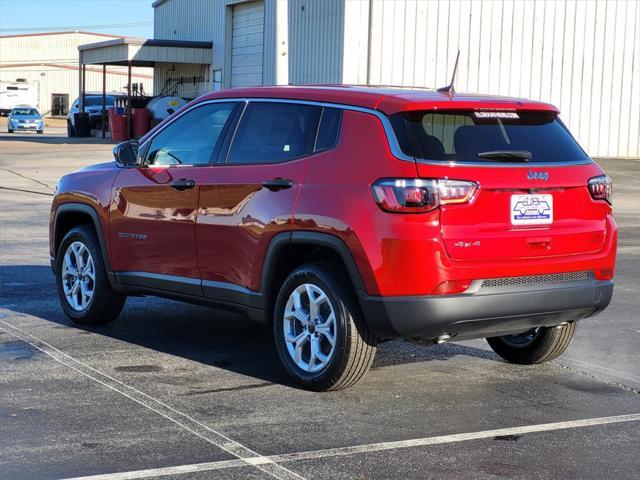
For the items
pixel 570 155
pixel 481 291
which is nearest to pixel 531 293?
pixel 481 291

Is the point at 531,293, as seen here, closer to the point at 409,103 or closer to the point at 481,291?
the point at 481,291

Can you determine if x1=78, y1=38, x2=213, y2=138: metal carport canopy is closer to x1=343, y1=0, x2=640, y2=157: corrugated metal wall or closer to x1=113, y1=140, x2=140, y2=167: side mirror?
x1=343, y1=0, x2=640, y2=157: corrugated metal wall

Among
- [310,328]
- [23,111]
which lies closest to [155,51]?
[23,111]

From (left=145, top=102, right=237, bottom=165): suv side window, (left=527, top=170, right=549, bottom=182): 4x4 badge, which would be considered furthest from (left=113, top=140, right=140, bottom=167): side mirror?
(left=527, top=170, right=549, bottom=182): 4x4 badge

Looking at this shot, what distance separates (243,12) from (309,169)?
34.1 meters

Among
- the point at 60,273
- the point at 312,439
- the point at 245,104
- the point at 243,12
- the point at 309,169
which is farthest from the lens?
the point at 243,12

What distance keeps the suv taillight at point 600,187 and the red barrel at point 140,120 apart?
3820 cm

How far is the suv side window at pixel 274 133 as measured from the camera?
6586 mm

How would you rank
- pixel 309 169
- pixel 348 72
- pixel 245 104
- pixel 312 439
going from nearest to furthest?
pixel 312 439 < pixel 309 169 < pixel 245 104 < pixel 348 72

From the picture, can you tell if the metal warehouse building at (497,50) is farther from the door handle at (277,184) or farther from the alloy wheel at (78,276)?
the door handle at (277,184)

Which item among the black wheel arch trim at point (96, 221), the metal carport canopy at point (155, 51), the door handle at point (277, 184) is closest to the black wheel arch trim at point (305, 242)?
the door handle at point (277, 184)

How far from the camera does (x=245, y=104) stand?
281 inches

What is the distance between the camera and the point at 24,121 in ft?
188

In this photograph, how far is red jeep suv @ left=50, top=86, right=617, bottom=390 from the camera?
19.4ft
